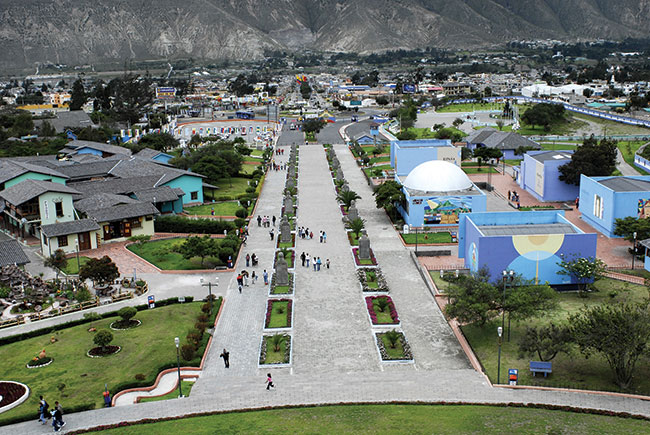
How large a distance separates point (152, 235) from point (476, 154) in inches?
1396

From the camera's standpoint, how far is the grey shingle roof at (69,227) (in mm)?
40312

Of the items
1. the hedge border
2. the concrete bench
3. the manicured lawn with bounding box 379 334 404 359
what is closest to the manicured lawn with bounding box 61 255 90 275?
the hedge border

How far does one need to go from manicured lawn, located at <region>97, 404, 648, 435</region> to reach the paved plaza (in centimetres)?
78

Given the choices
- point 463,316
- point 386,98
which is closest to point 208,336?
point 463,316

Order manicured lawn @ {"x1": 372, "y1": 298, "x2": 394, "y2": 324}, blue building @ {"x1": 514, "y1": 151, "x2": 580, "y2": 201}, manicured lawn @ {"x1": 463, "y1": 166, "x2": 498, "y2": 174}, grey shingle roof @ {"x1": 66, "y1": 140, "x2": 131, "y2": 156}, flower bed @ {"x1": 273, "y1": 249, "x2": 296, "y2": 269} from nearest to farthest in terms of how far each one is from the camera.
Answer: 1. manicured lawn @ {"x1": 372, "y1": 298, "x2": 394, "y2": 324}
2. flower bed @ {"x1": 273, "y1": 249, "x2": 296, "y2": 269}
3. blue building @ {"x1": 514, "y1": 151, "x2": 580, "y2": 201}
4. manicured lawn @ {"x1": 463, "y1": 166, "x2": 498, "y2": 174}
5. grey shingle roof @ {"x1": 66, "y1": 140, "x2": 131, "y2": 156}

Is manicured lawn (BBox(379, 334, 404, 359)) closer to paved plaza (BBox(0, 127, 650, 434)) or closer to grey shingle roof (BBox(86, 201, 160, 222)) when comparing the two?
paved plaza (BBox(0, 127, 650, 434))

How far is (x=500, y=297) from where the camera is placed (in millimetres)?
28578

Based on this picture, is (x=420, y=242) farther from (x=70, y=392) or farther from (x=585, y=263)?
(x=70, y=392)

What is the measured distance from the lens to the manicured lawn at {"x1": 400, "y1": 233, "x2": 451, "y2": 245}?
43344mm

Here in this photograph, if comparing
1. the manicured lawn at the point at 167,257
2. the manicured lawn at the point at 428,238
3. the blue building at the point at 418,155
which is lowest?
the manicured lawn at the point at 428,238

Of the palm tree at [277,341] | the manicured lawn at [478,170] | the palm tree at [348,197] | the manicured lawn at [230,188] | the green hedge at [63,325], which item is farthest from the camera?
the manicured lawn at [478,170]

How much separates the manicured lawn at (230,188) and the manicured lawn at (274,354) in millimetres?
31052

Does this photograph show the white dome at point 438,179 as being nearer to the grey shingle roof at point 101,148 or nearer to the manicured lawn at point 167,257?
the manicured lawn at point 167,257

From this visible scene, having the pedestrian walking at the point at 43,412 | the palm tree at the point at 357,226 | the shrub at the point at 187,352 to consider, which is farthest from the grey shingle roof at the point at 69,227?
the pedestrian walking at the point at 43,412
